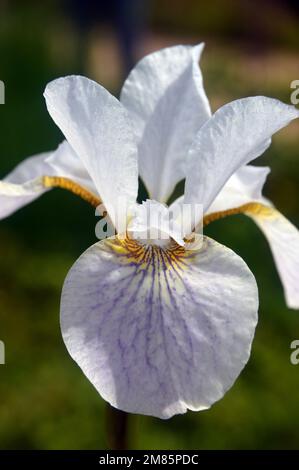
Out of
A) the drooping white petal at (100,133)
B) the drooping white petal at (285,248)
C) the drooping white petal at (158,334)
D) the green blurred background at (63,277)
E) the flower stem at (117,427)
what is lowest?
the green blurred background at (63,277)

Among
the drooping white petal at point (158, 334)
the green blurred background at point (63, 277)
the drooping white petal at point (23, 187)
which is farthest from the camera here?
the green blurred background at point (63, 277)

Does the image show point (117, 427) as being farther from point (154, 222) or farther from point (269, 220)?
point (269, 220)

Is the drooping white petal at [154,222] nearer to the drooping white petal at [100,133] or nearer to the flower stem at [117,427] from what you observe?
the drooping white petal at [100,133]

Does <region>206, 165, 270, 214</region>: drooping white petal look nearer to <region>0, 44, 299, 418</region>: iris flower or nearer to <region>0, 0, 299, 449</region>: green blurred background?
<region>0, 44, 299, 418</region>: iris flower

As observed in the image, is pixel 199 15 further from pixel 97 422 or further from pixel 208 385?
pixel 208 385

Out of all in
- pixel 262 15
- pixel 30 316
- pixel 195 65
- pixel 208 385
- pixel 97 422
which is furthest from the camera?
pixel 262 15

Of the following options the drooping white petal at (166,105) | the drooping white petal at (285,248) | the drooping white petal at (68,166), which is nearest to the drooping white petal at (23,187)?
the drooping white petal at (68,166)

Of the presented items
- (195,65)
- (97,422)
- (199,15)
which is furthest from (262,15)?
(195,65)
